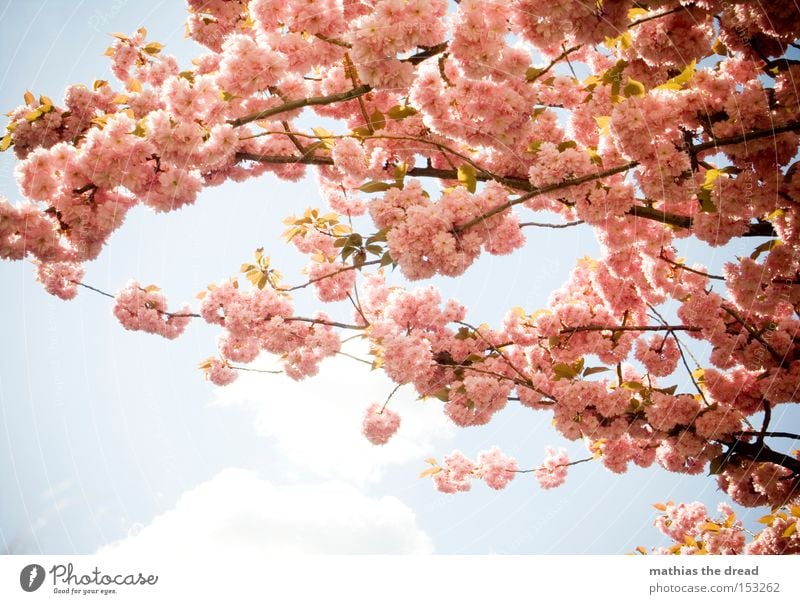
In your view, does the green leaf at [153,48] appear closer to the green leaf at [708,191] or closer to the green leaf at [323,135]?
the green leaf at [323,135]

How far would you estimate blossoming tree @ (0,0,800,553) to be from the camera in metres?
2.87

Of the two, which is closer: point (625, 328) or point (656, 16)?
point (656, 16)

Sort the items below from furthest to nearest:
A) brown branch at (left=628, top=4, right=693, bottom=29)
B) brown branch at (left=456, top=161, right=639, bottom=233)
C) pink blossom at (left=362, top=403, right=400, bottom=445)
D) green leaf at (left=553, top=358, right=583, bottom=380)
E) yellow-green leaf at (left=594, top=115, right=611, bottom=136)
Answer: pink blossom at (left=362, top=403, right=400, bottom=445)
green leaf at (left=553, top=358, right=583, bottom=380)
yellow-green leaf at (left=594, top=115, right=611, bottom=136)
brown branch at (left=456, top=161, right=639, bottom=233)
brown branch at (left=628, top=4, right=693, bottom=29)

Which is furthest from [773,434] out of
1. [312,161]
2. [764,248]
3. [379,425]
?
[312,161]

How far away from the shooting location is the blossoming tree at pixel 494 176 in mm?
2865

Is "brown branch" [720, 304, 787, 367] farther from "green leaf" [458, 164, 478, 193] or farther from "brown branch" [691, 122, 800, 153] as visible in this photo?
"green leaf" [458, 164, 478, 193]

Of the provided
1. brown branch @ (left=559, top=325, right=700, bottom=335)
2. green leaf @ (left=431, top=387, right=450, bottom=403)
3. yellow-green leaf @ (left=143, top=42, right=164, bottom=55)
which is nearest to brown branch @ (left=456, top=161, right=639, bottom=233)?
green leaf @ (left=431, top=387, right=450, bottom=403)

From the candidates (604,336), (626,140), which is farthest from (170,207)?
(604,336)

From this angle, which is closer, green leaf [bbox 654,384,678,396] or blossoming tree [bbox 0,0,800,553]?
blossoming tree [bbox 0,0,800,553]

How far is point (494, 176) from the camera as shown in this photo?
138 inches

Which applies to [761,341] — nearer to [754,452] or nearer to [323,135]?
[754,452]

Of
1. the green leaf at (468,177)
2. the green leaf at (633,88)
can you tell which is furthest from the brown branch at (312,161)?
the green leaf at (633,88)

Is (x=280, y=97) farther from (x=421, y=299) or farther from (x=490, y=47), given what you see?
(x=421, y=299)

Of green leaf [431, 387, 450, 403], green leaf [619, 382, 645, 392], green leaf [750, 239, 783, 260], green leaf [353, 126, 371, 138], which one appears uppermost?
green leaf [353, 126, 371, 138]
